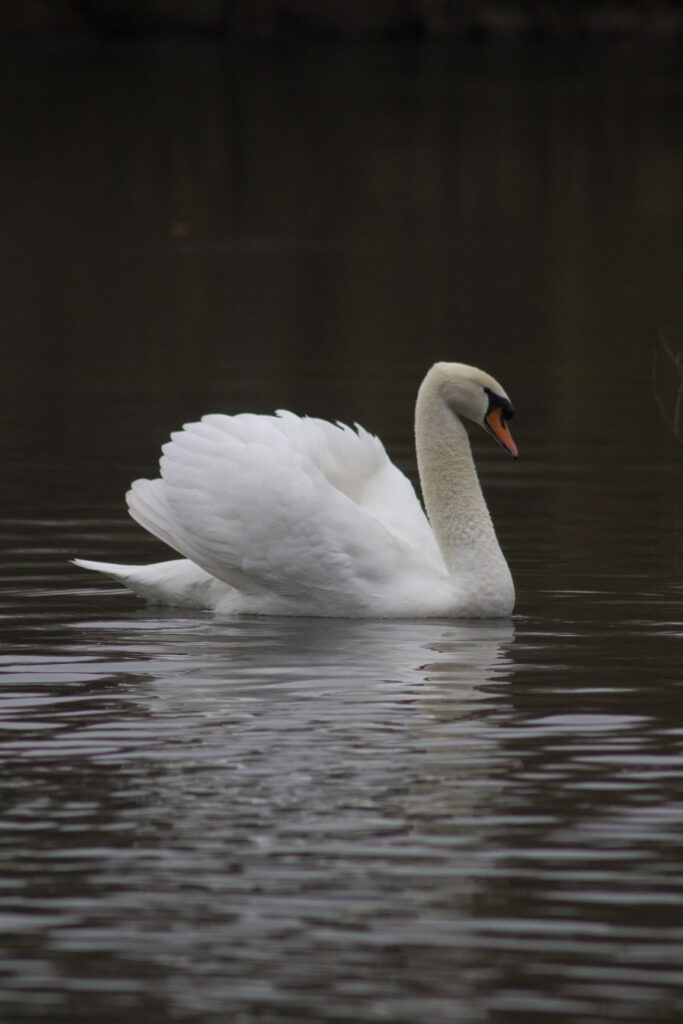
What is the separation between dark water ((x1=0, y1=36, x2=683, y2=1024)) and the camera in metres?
7.05

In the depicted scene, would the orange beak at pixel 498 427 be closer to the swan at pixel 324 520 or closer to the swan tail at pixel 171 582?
the swan at pixel 324 520

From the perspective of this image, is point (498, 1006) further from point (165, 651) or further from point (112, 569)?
point (112, 569)

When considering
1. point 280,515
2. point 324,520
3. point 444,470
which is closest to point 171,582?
point 280,515

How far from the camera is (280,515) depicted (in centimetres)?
1173

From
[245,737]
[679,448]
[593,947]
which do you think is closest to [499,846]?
[593,947]

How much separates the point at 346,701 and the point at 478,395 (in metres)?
2.82

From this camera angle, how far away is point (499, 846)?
8031 mm

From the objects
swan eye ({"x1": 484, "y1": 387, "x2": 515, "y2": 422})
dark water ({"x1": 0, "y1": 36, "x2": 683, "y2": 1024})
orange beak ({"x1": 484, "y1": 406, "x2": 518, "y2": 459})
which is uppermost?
swan eye ({"x1": 484, "y1": 387, "x2": 515, "y2": 422})

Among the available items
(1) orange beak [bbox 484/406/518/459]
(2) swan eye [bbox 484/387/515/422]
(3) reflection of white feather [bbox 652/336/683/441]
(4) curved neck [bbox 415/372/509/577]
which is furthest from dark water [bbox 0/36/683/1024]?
(2) swan eye [bbox 484/387/515/422]

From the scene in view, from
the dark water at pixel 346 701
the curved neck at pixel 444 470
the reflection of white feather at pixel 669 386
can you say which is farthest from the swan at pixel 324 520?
the reflection of white feather at pixel 669 386

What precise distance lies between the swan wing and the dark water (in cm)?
23

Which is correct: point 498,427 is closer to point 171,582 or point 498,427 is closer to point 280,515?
point 280,515

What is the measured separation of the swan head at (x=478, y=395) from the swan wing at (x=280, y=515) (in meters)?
0.46

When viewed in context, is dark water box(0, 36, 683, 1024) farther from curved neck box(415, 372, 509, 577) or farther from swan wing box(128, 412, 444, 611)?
curved neck box(415, 372, 509, 577)
